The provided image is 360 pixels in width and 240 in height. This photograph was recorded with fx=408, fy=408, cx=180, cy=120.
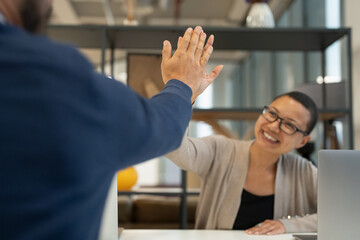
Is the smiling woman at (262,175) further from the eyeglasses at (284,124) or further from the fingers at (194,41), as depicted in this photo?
the fingers at (194,41)

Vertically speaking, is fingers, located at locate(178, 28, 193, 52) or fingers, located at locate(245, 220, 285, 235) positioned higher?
fingers, located at locate(178, 28, 193, 52)

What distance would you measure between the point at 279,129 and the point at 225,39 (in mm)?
1016

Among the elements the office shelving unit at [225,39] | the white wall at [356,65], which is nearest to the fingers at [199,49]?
the office shelving unit at [225,39]

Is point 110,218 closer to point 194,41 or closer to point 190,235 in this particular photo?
point 190,235

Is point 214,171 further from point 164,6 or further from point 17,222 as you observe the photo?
point 164,6

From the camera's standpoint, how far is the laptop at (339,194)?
48.4 inches

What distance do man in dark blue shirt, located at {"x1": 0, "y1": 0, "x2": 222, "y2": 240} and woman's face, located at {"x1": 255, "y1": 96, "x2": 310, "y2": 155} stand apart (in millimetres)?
1439

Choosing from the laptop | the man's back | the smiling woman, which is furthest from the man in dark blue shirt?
the smiling woman

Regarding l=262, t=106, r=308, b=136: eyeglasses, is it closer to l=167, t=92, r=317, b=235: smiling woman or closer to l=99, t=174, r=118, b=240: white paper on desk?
l=167, t=92, r=317, b=235: smiling woman

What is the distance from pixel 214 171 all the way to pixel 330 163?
31.9 inches

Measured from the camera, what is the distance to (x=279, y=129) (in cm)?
195

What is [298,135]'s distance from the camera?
6.54 ft

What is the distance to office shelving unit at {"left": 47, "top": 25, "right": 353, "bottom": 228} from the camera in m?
2.57

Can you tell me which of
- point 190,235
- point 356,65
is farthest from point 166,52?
point 356,65
